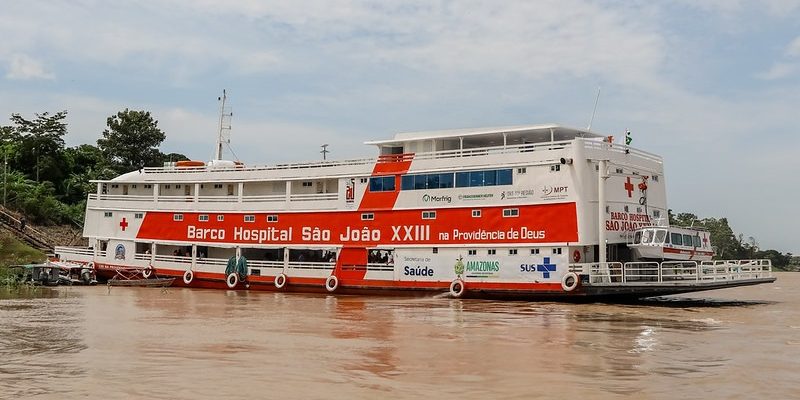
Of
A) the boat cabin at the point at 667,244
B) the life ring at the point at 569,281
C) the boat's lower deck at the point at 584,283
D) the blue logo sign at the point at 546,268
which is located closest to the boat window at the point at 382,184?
the boat's lower deck at the point at 584,283

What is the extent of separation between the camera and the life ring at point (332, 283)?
2766 centimetres

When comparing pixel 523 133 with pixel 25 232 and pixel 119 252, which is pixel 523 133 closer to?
pixel 119 252

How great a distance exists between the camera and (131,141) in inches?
2207

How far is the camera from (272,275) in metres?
29.7

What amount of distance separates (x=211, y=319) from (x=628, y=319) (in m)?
10.3

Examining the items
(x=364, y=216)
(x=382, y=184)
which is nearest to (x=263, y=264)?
(x=364, y=216)

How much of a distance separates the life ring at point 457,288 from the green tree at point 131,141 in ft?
124

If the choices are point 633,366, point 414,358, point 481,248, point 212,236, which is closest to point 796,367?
point 633,366

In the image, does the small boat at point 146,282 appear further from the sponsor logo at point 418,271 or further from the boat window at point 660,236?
the boat window at point 660,236

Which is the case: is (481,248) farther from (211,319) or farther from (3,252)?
(3,252)

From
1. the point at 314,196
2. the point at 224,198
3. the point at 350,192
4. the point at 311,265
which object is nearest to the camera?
the point at 350,192

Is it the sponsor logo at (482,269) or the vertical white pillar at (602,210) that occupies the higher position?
the vertical white pillar at (602,210)

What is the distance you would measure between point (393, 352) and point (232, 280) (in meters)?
18.6

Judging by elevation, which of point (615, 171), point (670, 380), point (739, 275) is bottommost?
point (670, 380)
